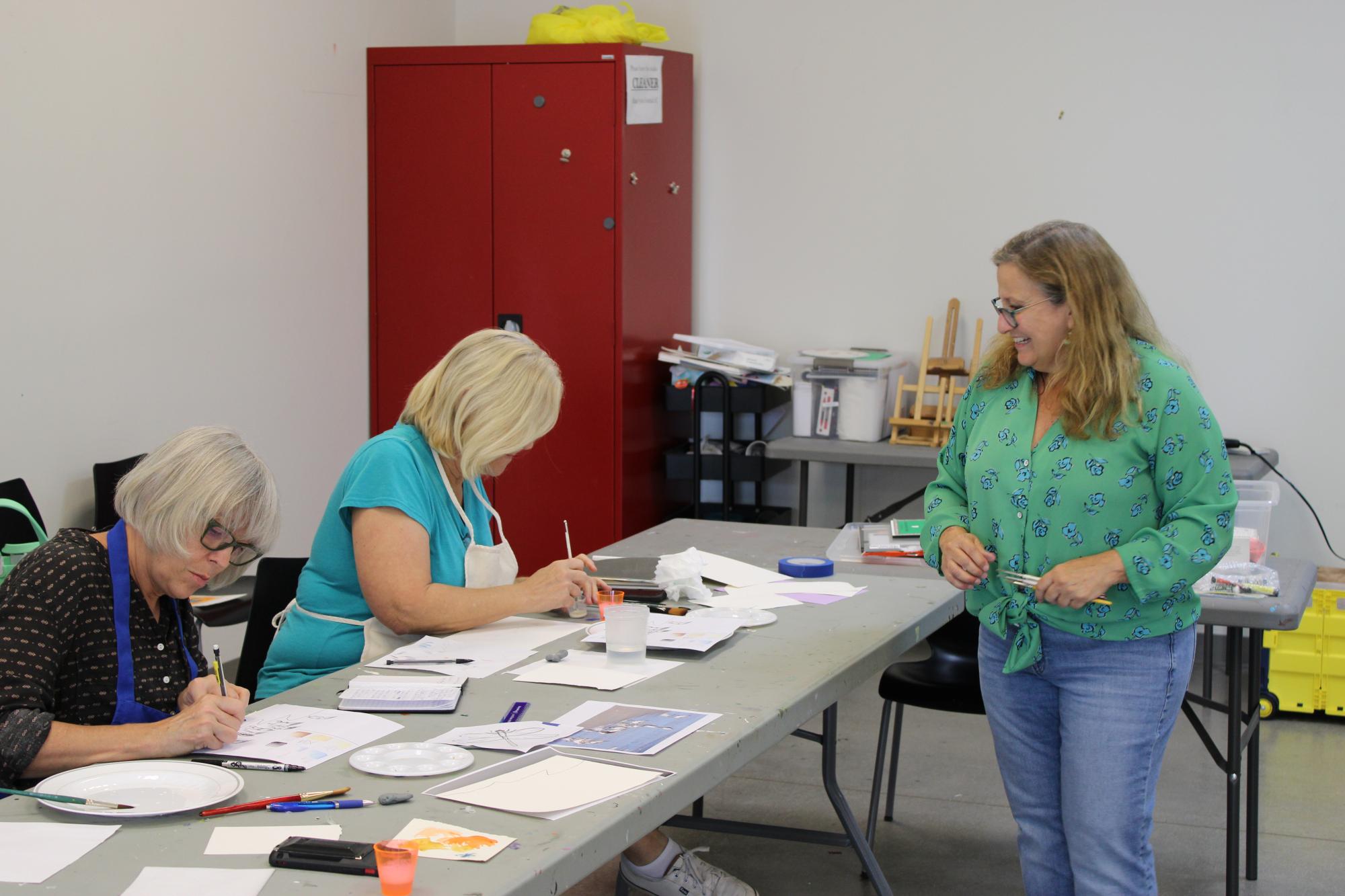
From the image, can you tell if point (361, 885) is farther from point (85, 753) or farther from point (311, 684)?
point (311, 684)

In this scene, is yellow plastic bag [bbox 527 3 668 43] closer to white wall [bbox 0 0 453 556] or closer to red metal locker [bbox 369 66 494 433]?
red metal locker [bbox 369 66 494 433]

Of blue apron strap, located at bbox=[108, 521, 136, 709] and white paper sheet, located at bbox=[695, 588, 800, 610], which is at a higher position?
blue apron strap, located at bbox=[108, 521, 136, 709]

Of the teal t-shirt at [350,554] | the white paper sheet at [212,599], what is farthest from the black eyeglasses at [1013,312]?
the white paper sheet at [212,599]

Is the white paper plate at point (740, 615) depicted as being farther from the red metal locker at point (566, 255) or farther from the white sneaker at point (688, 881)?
the red metal locker at point (566, 255)

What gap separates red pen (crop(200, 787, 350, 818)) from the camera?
151cm

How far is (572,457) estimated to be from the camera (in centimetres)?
500

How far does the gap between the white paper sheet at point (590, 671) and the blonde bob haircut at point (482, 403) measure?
45 centimetres

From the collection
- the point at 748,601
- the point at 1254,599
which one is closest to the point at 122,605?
the point at 748,601

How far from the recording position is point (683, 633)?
2.33 metres

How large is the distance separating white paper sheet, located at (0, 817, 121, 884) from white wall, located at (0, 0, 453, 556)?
2349 mm

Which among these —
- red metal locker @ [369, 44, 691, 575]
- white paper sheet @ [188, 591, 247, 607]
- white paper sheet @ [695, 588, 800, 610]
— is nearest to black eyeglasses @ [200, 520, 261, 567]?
white paper sheet @ [695, 588, 800, 610]

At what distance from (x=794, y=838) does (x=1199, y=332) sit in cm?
286

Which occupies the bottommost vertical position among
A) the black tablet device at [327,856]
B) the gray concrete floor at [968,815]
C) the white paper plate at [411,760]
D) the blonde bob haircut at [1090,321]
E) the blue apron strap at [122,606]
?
the gray concrete floor at [968,815]

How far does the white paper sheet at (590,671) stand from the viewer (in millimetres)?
2064
